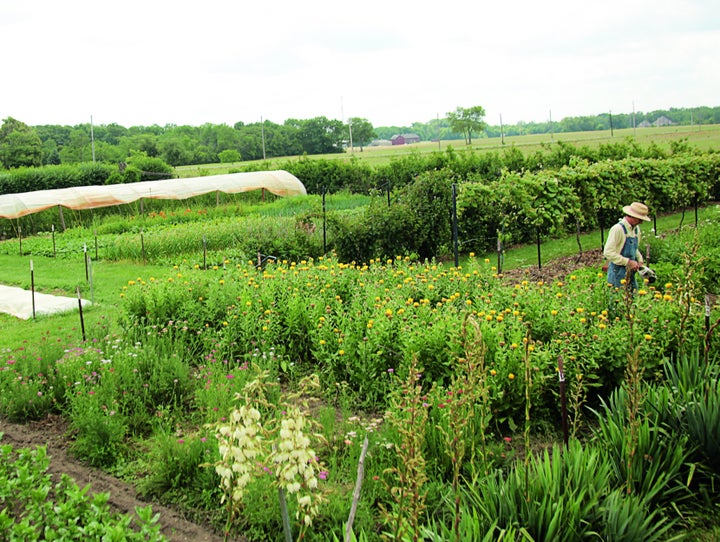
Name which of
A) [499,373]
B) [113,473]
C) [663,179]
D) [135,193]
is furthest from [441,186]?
[135,193]

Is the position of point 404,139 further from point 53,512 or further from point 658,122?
point 53,512

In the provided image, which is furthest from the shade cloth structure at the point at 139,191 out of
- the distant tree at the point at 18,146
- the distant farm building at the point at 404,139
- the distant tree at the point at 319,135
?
the distant farm building at the point at 404,139

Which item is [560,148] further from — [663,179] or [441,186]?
[441,186]

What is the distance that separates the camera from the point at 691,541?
350 cm

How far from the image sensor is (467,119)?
78188mm

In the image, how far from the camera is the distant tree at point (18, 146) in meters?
42.7

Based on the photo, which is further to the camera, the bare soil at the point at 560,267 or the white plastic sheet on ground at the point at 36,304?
the bare soil at the point at 560,267

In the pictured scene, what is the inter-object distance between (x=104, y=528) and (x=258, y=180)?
22.2 m

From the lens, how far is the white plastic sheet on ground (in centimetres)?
973

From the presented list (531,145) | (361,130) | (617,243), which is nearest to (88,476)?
(617,243)

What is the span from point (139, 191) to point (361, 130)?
51886 millimetres

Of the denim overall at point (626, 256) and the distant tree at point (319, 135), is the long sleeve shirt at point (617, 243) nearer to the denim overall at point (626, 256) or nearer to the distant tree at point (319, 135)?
the denim overall at point (626, 256)

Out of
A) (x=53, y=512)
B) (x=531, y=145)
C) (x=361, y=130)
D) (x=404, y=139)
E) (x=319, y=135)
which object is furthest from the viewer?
(x=404, y=139)

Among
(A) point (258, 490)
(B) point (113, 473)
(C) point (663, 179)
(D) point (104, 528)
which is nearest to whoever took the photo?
(D) point (104, 528)
